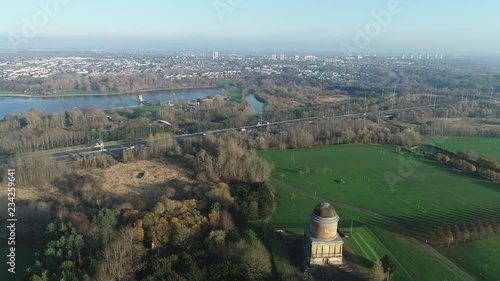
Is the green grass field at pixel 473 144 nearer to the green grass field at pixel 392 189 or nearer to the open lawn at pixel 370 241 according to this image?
the green grass field at pixel 392 189

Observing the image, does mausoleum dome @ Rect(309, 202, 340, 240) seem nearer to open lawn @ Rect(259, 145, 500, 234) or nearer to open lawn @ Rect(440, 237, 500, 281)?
open lawn @ Rect(440, 237, 500, 281)

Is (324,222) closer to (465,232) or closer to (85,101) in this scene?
(465,232)

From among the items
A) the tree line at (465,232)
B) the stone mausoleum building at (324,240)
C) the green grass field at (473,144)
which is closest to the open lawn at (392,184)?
the tree line at (465,232)

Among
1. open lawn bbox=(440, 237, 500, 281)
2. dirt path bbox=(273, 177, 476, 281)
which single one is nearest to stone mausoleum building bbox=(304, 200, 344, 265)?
dirt path bbox=(273, 177, 476, 281)

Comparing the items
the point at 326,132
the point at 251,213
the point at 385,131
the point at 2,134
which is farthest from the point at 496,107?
the point at 2,134

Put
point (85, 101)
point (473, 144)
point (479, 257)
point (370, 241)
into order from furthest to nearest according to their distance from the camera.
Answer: point (85, 101), point (473, 144), point (370, 241), point (479, 257)

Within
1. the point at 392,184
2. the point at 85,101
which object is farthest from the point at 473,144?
the point at 85,101
